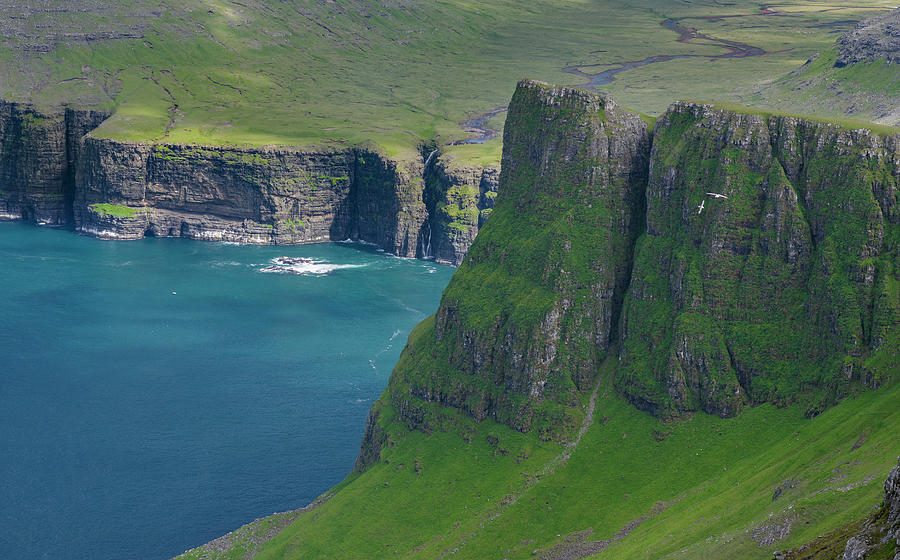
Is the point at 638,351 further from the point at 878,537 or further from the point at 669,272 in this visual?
the point at 878,537

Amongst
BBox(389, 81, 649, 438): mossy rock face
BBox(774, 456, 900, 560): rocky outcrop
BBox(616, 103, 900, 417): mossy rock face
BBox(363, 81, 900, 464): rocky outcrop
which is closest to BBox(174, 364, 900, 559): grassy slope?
BBox(363, 81, 900, 464): rocky outcrop

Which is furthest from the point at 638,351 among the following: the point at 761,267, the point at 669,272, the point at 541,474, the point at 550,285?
the point at 541,474

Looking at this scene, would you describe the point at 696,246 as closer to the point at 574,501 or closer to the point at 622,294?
the point at 622,294

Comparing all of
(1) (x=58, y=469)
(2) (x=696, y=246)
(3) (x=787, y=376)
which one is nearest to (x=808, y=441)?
(3) (x=787, y=376)

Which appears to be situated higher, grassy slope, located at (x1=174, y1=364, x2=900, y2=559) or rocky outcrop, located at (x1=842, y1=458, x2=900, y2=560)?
rocky outcrop, located at (x1=842, y1=458, x2=900, y2=560)

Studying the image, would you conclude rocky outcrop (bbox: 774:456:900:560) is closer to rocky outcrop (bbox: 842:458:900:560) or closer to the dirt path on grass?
rocky outcrop (bbox: 842:458:900:560)

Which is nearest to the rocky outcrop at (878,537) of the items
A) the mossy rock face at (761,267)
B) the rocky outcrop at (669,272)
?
the rocky outcrop at (669,272)
